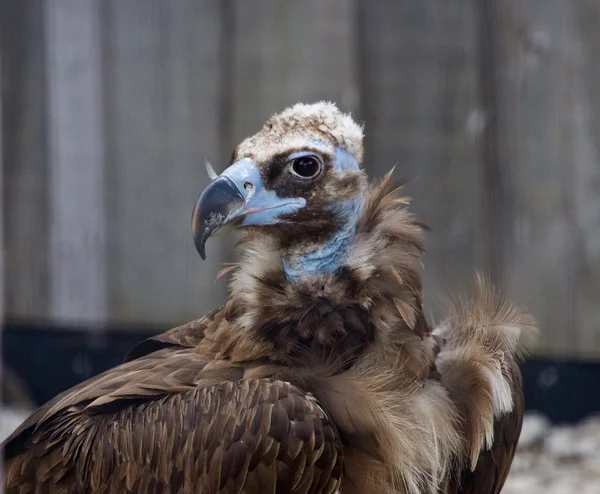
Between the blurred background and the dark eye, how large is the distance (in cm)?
195

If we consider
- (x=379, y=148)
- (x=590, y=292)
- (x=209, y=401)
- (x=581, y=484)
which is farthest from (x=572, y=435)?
(x=209, y=401)

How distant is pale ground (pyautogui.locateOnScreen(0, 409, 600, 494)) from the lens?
4.16 metres

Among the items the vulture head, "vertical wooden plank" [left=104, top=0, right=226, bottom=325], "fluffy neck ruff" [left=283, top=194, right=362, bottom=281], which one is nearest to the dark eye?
the vulture head

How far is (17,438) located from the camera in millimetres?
2617

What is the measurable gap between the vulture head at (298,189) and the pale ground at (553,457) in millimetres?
2133

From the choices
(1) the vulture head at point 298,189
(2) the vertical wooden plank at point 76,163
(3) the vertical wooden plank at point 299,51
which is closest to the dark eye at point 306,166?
(1) the vulture head at point 298,189

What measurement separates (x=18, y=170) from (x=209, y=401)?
2.60 metres

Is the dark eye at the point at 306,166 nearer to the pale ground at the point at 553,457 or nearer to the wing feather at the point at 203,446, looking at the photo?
the wing feather at the point at 203,446

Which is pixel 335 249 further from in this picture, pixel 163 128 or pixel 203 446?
pixel 163 128

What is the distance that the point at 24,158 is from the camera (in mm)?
4496

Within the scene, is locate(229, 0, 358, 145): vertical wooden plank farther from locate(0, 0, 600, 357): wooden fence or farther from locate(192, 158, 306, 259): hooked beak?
locate(192, 158, 306, 259): hooked beak

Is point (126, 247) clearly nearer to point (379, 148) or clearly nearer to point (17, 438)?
point (379, 148)

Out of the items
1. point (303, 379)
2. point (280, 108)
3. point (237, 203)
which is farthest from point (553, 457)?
point (237, 203)

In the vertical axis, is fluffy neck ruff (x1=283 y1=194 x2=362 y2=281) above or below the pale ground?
above
